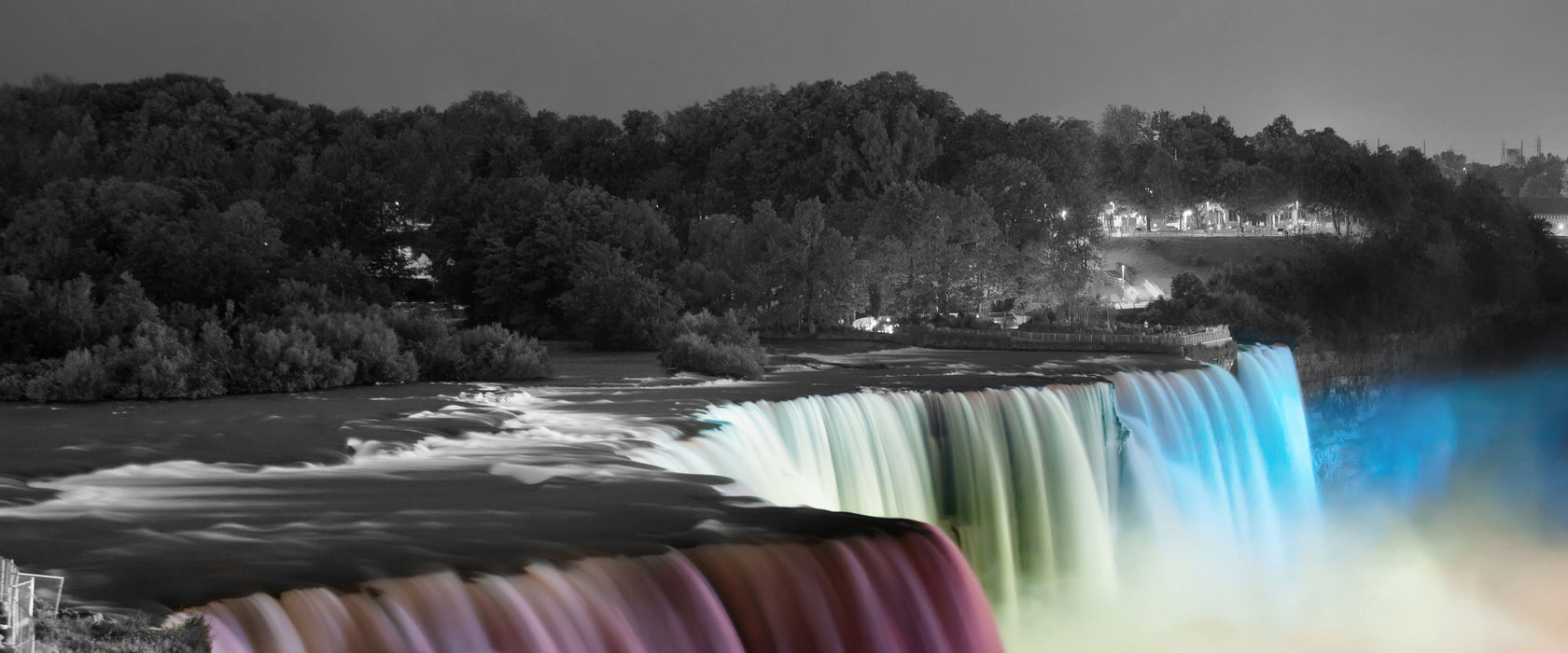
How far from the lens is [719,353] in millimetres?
33875

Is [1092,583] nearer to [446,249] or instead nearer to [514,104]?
[446,249]

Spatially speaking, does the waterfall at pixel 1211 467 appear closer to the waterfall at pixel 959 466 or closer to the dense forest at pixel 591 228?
the waterfall at pixel 959 466

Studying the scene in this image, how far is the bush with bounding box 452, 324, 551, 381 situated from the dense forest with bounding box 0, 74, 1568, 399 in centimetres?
10

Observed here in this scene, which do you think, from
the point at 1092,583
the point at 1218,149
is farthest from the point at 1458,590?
the point at 1218,149

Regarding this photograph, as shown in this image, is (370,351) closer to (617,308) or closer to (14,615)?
(617,308)

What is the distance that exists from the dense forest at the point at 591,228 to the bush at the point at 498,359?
0.10 meters

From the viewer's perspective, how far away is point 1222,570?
28719mm

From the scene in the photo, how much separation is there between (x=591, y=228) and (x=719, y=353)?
16.8m

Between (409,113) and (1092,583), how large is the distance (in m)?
71.9

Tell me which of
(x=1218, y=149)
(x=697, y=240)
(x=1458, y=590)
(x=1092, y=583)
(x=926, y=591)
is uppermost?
(x=1218, y=149)

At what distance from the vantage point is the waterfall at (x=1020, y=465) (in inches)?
835

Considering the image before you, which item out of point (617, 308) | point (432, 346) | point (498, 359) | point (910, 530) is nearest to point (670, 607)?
point (910, 530)

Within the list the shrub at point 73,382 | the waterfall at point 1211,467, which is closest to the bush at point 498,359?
the shrub at point 73,382

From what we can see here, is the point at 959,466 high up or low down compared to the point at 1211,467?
up
